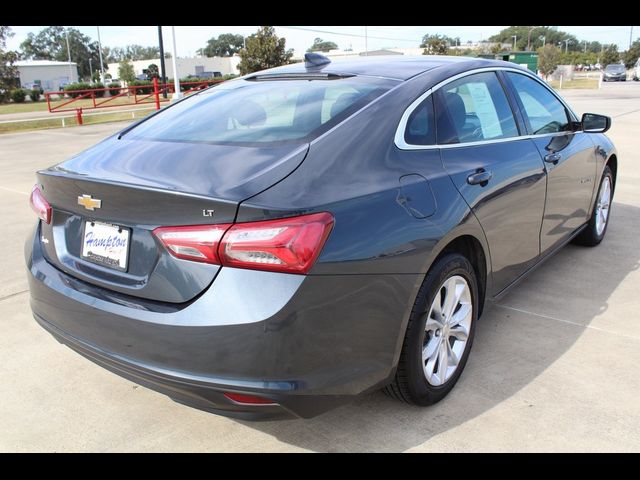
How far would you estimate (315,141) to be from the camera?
2408 millimetres

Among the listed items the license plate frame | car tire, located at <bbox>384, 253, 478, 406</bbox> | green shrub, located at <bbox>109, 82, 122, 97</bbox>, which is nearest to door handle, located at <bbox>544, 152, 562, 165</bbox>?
car tire, located at <bbox>384, 253, 478, 406</bbox>

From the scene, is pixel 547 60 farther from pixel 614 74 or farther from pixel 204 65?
pixel 204 65

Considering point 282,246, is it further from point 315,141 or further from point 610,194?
point 610,194

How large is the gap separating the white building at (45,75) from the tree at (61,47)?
38.4 m

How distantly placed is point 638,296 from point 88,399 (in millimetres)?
3650

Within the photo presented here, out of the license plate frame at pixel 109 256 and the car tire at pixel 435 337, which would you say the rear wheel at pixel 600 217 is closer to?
the car tire at pixel 435 337

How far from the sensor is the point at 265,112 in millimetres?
2953

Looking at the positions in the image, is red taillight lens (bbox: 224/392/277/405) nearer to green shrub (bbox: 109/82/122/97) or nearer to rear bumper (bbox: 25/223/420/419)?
rear bumper (bbox: 25/223/420/419)

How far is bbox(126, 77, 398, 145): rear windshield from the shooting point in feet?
8.58

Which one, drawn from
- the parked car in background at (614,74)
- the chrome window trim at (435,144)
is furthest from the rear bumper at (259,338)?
the parked car in background at (614,74)

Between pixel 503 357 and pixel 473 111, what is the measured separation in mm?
1384

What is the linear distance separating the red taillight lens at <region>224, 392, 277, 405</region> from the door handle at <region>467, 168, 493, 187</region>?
1461mm

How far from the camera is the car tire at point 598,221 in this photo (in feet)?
16.4

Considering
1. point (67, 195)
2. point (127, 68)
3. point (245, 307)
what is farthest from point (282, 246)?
point (127, 68)
